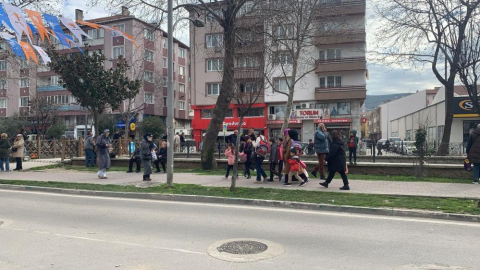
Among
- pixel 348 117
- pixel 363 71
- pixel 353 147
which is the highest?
pixel 363 71

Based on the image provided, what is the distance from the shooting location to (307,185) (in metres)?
11.4

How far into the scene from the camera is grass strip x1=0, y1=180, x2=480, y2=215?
8.12 metres

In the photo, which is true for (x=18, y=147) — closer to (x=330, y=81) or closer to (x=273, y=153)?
(x=273, y=153)

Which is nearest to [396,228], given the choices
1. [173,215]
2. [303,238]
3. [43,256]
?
[303,238]

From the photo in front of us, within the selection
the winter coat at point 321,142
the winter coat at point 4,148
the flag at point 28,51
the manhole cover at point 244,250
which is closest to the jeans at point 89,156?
the winter coat at point 4,148

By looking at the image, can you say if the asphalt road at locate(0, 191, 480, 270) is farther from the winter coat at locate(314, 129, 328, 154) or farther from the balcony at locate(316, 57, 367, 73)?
the balcony at locate(316, 57, 367, 73)

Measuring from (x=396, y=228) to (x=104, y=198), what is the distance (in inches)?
307

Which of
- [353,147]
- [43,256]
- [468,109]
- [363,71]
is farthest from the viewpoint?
[363,71]

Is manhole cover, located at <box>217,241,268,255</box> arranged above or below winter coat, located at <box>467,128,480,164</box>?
below

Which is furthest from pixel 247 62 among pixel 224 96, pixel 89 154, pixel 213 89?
pixel 213 89

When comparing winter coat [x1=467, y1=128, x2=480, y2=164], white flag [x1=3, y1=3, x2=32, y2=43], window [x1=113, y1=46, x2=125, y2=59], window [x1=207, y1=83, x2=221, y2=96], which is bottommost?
winter coat [x1=467, y1=128, x2=480, y2=164]

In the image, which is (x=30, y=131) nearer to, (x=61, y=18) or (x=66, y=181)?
(x=66, y=181)

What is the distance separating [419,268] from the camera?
4.61 m

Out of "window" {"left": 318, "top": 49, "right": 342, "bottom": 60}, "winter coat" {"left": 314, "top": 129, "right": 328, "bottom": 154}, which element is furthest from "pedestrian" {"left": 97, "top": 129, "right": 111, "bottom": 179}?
"window" {"left": 318, "top": 49, "right": 342, "bottom": 60}
